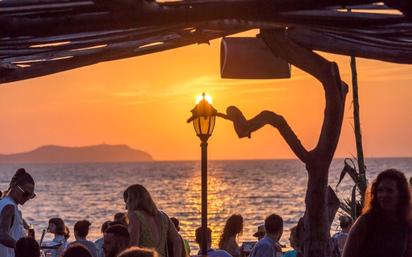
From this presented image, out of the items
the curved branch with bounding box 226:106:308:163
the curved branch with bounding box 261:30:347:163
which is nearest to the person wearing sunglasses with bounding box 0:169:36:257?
the curved branch with bounding box 226:106:308:163

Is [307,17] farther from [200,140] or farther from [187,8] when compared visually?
[200,140]

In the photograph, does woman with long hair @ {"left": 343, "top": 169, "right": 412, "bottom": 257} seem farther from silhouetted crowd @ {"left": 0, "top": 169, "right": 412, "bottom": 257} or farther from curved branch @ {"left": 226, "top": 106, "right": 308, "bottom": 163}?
curved branch @ {"left": 226, "top": 106, "right": 308, "bottom": 163}

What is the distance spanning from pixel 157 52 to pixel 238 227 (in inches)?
152

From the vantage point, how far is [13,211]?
7.91 metres

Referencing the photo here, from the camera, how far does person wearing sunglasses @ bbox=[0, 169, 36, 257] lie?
25.5ft

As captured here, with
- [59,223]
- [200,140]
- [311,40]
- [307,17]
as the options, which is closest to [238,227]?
[200,140]

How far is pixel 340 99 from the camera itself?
7.56 metres

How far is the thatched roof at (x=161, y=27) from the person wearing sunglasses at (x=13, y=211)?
139cm

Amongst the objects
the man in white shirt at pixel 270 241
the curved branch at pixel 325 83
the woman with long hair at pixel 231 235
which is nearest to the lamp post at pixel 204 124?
the woman with long hair at pixel 231 235

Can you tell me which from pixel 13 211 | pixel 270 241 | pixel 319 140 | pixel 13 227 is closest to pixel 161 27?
pixel 319 140

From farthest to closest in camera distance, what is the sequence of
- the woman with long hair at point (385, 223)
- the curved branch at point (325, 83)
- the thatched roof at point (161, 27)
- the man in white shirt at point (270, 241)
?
1. the man in white shirt at point (270, 241)
2. the curved branch at point (325, 83)
3. the woman with long hair at point (385, 223)
4. the thatched roof at point (161, 27)

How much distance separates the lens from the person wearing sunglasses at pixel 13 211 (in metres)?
7.76

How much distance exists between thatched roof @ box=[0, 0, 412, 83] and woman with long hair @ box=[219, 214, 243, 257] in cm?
380

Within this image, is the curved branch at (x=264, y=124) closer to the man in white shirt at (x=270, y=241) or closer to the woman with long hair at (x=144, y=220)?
the woman with long hair at (x=144, y=220)
